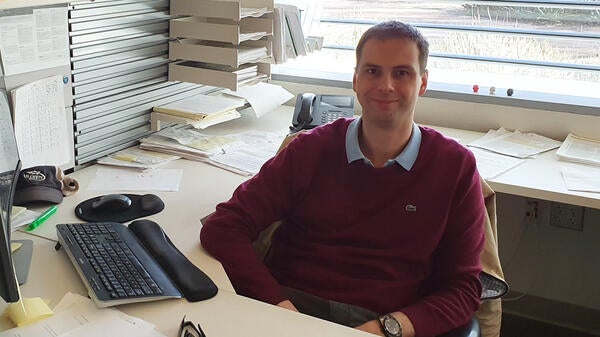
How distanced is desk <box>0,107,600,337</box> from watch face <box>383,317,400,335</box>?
0.62 ft

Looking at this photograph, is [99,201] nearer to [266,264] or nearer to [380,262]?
[266,264]

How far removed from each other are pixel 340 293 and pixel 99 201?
71 centimetres

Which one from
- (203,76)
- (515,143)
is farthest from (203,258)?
(515,143)

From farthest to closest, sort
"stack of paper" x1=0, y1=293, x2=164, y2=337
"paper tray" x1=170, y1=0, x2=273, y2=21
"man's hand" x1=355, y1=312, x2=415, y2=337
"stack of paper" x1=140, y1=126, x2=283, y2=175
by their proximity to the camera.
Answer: "paper tray" x1=170, y1=0, x2=273, y2=21, "stack of paper" x1=140, y1=126, x2=283, y2=175, "man's hand" x1=355, y1=312, x2=415, y2=337, "stack of paper" x1=0, y1=293, x2=164, y2=337

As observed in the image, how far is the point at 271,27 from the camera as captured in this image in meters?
2.60

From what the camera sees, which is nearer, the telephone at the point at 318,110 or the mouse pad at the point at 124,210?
the mouse pad at the point at 124,210

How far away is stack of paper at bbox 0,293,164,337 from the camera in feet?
4.17

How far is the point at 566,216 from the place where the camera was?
2588mm

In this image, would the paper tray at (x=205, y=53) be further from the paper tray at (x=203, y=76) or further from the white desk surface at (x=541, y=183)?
the white desk surface at (x=541, y=183)

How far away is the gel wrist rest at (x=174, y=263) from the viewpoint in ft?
4.72

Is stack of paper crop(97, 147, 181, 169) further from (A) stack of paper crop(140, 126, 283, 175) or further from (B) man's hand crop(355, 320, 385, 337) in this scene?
(B) man's hand crop(355, 320, 385, 337)

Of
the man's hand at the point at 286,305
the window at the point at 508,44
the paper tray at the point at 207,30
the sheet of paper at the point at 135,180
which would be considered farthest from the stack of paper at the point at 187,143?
the man's hand at the point at 286,305

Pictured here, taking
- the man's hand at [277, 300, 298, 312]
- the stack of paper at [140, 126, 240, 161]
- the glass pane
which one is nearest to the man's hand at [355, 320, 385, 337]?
the man's hand at [277, 300, 298, 312]

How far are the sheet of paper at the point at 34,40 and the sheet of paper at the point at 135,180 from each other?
0.36 meters
